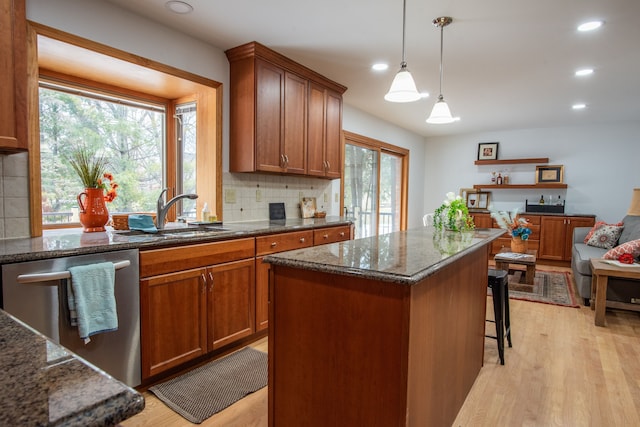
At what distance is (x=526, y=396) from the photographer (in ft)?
7.34

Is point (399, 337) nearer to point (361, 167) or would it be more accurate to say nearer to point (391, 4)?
point (391, 4)

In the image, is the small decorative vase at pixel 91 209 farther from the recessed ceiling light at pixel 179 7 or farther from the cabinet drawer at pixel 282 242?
the recessed ceiling light at pixel 179 7

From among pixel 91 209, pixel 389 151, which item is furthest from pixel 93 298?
pixel 389 151

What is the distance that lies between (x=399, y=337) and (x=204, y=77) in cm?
266

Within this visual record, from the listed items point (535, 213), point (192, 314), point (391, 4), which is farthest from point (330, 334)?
point (535, 213)

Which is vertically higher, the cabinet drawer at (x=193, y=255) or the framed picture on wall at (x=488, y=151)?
the framed picture on wall at (x=488, y=151)

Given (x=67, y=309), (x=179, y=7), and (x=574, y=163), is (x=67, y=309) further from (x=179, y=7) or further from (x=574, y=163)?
(x=574, y=163)

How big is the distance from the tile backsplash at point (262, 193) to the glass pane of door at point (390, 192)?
1.95m

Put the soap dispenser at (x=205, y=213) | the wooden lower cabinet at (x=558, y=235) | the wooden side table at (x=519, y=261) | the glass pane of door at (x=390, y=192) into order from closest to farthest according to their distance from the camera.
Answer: the soap dispenser at (x=205, y=213) → the wooden side table at (x=519, y=261) → the wooden lower cabinet at (x=558, y=235) → the glass pane of door at (x=390, y=192)

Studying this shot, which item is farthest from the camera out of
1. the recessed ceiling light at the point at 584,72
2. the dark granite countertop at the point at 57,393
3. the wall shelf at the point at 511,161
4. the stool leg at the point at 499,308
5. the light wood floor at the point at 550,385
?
the wall shelf at the point at 511,161

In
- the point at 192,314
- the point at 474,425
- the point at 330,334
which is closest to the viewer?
the point at 330,334

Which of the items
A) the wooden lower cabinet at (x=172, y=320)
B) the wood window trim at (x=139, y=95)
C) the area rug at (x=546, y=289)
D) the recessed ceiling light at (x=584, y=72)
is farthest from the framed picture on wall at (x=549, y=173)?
the wooden lower cabinet at (x=172, y=320)

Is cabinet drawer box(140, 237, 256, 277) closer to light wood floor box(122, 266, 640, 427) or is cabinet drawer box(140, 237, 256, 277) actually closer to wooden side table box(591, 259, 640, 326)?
light wood floor box(122, 266, 640, 427)

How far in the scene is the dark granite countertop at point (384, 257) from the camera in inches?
50.9
